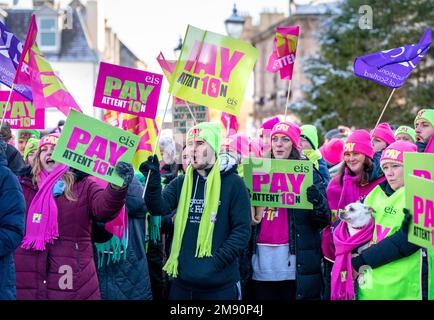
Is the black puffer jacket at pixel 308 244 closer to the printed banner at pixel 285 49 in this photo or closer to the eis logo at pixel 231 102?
Answer: the eis logo at pixel 231 102

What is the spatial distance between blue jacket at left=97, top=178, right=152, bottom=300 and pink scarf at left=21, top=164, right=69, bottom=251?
40.6 inches

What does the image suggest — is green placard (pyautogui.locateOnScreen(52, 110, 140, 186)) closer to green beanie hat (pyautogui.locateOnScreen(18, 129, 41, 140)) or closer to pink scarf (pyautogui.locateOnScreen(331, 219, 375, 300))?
pink scarf (pyautogui.locateOnScreen(331, 219, 375, 300))

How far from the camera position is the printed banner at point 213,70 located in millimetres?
7285

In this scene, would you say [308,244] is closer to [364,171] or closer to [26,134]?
[364,171]

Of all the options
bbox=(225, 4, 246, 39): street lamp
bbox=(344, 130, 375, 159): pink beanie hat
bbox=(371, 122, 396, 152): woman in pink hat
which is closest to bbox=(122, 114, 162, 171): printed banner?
bbox=(371, 122, 396, 152): woman in pink hat

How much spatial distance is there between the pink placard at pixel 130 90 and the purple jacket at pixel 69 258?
154 cm

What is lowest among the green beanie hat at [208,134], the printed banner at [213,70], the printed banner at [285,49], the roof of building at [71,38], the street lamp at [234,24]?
the green beanie hat at [208,134]

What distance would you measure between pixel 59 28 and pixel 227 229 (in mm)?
36997

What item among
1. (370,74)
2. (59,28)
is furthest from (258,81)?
(370,74)

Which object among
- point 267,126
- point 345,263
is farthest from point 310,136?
point 345,263

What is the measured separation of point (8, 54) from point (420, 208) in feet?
14.3

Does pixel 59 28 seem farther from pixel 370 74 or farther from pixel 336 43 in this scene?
pixel 370 74

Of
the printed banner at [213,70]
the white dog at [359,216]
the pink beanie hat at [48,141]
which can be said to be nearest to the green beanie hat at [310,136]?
the printed banner at [213,70]

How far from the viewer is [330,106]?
26297 mm
